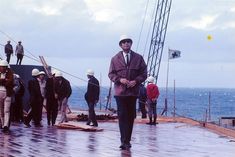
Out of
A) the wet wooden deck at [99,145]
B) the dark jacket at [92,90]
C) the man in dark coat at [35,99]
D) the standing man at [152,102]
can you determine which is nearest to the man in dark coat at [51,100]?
the man in dark coat at [35,99]

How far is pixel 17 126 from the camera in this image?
17531 millimetres

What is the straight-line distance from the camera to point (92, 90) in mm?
18297

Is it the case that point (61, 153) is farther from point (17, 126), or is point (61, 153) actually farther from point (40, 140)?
point (17, 126)

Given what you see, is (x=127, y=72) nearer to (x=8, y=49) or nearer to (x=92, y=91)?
(x=92, y=91)

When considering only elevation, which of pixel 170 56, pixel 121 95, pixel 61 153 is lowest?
pixel 61 153

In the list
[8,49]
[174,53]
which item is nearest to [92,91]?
[8,49]

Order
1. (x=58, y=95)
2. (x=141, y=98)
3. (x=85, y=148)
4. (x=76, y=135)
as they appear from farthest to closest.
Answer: (x=141, y=98) < (x=58, y=95) < (x=76, y=135) < (x=85, y=148)

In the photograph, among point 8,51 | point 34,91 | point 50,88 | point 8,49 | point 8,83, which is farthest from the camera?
point 8,51

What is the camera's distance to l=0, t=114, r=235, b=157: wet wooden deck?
420 inches

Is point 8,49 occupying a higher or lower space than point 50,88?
higher

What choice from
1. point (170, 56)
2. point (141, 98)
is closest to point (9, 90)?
point (141, 98)

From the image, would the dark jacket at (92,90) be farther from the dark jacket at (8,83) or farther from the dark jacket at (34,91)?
the dark jacket at (8,83)

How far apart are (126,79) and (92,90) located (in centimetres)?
748

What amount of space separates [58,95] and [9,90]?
4243 mm
